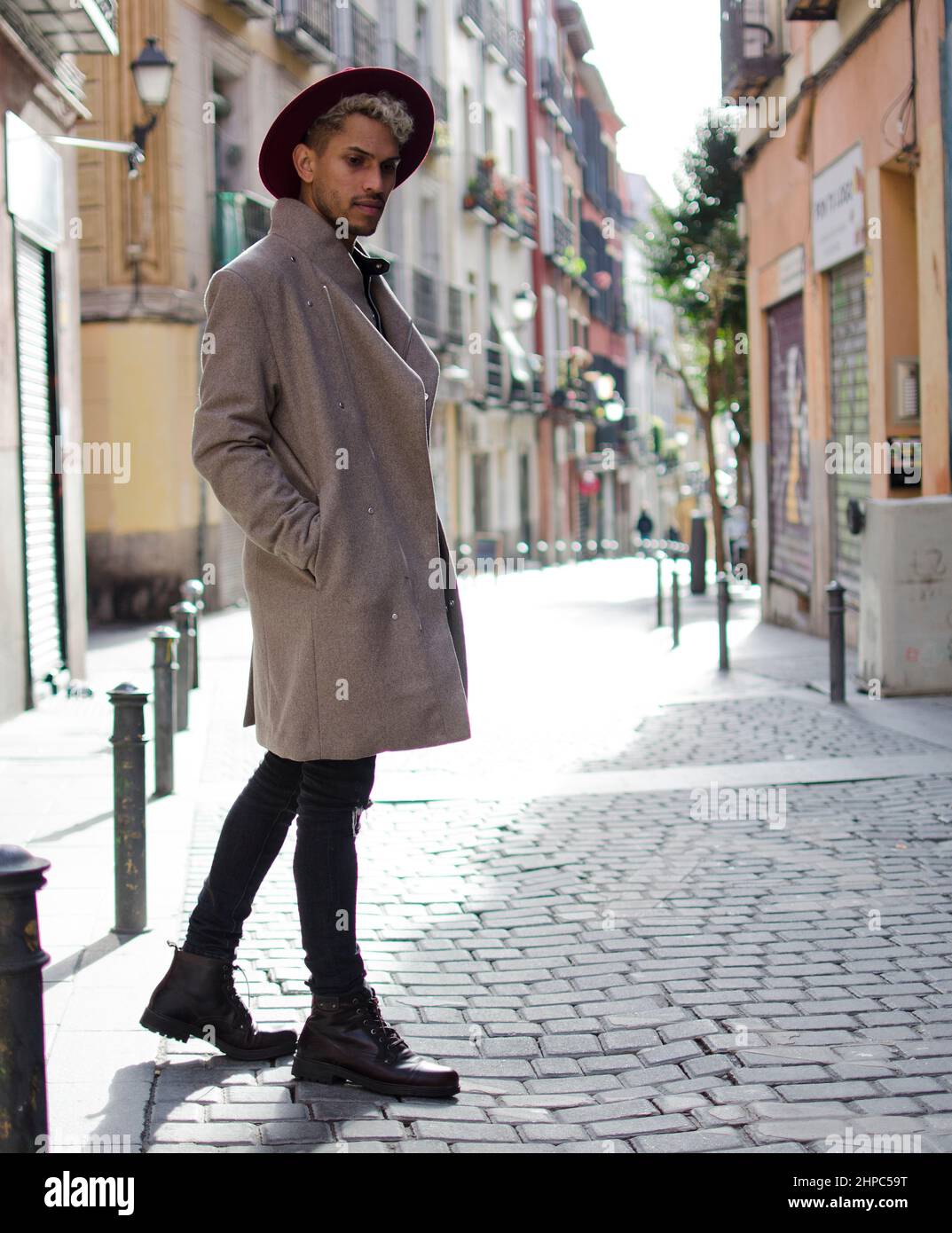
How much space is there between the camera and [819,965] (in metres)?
4.51

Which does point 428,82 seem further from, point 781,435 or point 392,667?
point 392,667

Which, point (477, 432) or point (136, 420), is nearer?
point (136, 420)

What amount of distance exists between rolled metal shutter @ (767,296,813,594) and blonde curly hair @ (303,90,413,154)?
497 inches

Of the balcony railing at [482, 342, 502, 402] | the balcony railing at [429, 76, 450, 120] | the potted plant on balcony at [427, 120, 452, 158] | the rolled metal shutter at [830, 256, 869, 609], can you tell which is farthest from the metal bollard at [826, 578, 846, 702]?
the balcony railing at [482, 342, 502, 402]

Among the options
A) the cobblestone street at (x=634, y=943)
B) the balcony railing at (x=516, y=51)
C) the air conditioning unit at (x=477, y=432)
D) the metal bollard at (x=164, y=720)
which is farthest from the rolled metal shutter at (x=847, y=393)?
the balcony railing at (x=516, y=51)

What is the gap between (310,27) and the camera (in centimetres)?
2409

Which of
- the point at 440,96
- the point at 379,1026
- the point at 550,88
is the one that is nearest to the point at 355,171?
the point at 379,1026

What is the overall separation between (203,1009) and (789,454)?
14338 millimetres

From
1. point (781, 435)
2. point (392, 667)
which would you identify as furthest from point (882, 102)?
point (392, 667)

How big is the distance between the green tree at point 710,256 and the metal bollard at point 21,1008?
82.8ft

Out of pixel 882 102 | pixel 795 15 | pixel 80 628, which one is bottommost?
pixel 80 628

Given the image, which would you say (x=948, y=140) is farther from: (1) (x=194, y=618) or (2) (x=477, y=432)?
(2) (x=477, y=432)

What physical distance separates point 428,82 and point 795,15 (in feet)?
64.7

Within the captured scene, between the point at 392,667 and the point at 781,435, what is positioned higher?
the point at 781,435
